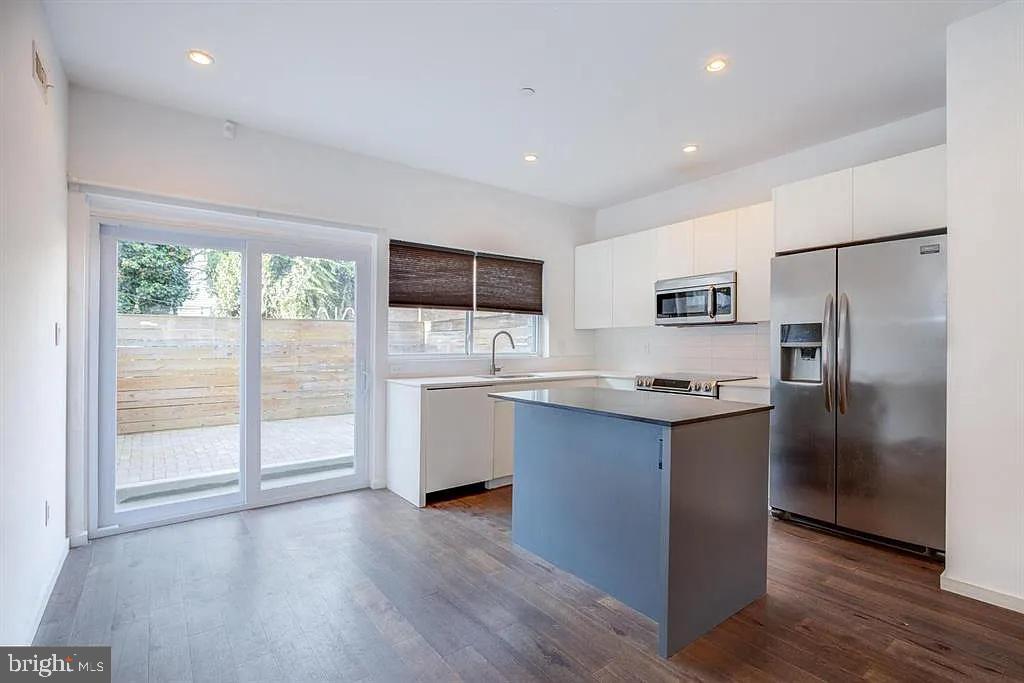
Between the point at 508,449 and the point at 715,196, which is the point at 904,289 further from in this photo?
the point at 508,449

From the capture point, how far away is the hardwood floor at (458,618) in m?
1.88

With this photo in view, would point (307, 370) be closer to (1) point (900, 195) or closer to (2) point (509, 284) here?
(2) point (509, 284)

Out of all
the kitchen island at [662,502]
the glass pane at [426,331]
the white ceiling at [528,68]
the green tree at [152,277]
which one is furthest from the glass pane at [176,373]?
the kitchen island at [662,502]

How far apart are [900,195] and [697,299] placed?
156 centimetres

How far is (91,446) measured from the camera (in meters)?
3.10

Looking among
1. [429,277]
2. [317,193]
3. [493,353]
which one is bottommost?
[493,353]

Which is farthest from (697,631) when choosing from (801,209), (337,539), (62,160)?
(62,160)

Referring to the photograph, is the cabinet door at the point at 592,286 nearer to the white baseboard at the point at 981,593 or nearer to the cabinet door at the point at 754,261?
the cabinet door at the point at 754,261

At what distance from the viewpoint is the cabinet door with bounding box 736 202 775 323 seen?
380 cm

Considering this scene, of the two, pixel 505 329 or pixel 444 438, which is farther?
pixel 505 329

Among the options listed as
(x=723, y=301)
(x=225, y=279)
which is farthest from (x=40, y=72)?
(x=723, y=301)

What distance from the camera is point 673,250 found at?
14.6ft

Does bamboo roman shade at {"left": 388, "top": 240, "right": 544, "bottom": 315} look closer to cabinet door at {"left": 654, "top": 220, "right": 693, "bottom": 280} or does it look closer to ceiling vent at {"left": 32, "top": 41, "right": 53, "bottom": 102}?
cabinet door at {"left": 654, "top": 220, "right": 693, "bottom": 280}

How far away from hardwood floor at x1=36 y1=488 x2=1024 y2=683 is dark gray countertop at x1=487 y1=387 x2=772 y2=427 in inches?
36.4
